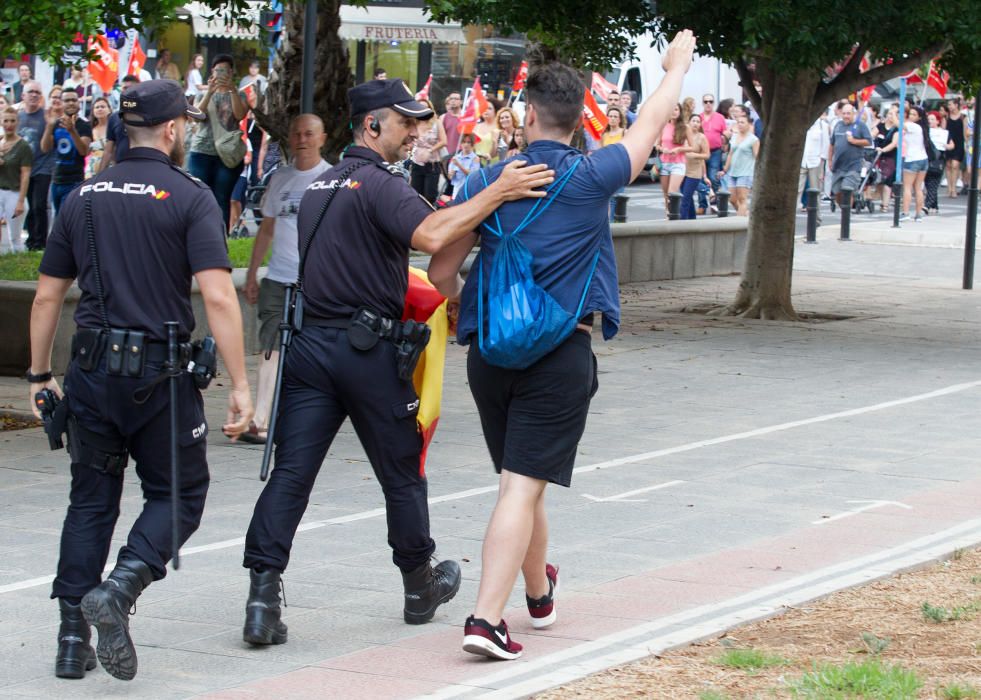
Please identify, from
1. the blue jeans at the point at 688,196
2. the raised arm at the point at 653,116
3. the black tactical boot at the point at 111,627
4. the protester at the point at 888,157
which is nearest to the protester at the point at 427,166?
the blue jeans at the point at 688,196

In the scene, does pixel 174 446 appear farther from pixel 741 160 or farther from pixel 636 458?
pixel 741 160

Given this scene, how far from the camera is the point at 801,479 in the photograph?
8.81 m

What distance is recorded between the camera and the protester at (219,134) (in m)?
18.6

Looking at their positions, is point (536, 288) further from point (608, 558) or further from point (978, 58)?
point (978, 58)

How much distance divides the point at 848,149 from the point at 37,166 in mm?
16183

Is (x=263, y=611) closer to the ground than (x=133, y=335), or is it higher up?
closer to the ground

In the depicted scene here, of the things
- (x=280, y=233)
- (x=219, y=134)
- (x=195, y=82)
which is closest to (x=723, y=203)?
(x=219, y=134)

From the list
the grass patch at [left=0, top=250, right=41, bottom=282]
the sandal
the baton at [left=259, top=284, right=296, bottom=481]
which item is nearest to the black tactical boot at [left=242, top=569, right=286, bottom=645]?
the baton at [left=259, top=284, right=296, bottom=481]

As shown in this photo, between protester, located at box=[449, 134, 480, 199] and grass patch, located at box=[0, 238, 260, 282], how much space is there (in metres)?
8.51

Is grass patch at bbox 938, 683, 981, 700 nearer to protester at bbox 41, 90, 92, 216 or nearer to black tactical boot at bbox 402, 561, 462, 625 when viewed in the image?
black tactical boot at bbox 402, 561, 462, 625

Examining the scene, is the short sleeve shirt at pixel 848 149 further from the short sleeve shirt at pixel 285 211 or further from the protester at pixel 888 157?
the short sleeve shirt at pixel 285 211

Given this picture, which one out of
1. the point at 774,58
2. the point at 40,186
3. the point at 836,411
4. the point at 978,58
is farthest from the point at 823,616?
the point at 40,186

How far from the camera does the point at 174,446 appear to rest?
5.20 metres

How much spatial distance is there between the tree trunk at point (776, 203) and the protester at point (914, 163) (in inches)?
586
